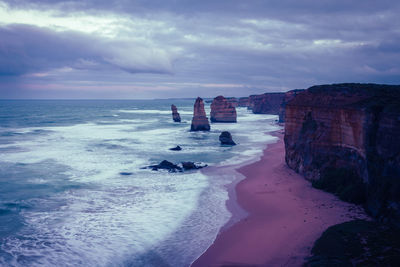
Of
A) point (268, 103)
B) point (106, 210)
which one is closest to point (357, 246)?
point (106, 210)

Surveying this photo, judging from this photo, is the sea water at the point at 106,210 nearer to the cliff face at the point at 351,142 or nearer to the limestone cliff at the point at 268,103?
the cliff face at the point at 351,142

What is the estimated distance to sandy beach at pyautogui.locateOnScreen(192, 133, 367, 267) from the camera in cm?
1252

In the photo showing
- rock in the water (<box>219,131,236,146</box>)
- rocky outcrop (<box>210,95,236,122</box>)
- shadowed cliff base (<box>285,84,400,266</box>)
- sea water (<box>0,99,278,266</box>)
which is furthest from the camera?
rocky outcrop (<box>210,95,236,122</box>)

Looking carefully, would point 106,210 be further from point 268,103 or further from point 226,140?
point 268,103

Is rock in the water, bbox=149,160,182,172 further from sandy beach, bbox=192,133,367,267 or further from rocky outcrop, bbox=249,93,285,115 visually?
rocky outcrop, bbox=249,93,285,115

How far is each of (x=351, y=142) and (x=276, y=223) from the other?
7582mm

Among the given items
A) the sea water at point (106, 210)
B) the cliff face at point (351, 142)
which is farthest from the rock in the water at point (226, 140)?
the cliff face at point (351, 142)

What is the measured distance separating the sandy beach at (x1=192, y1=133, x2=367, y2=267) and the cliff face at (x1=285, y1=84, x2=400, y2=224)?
1.24 m

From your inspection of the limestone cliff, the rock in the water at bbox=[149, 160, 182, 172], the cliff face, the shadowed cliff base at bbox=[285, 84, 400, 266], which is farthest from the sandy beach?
the limestone cliff

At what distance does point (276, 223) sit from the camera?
15.7 metres

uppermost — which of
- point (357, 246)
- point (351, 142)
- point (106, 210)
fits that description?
point (351, 142)

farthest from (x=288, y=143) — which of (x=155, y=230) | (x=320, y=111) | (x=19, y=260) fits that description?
(x=19, y=260)

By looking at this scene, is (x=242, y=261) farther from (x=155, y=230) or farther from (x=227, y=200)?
(x=227, y=200)

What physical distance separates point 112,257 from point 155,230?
119 inches
